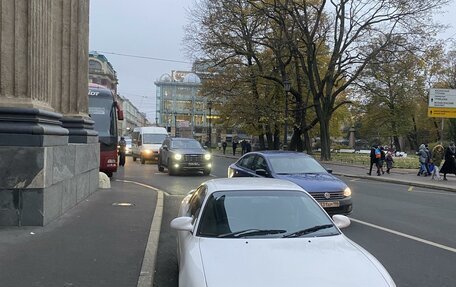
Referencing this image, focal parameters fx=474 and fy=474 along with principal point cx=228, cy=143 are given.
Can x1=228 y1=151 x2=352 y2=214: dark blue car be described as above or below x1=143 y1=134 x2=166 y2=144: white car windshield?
below

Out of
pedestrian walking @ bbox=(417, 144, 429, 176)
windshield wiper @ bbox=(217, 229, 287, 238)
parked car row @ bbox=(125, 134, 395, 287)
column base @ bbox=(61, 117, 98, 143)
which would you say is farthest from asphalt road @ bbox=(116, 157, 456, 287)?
pedestrian walking @ bbox=(417, 144, 429, 176)

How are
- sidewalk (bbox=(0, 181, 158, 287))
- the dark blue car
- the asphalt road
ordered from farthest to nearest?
the dark blue car → the asphalt road → sidewalk (bbox=(0, 181, 158, 287))

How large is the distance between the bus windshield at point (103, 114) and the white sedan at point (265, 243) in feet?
41.6

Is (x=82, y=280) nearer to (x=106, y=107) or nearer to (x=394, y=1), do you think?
(x=106, y=107)

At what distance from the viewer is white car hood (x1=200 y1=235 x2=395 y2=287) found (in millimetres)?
3562

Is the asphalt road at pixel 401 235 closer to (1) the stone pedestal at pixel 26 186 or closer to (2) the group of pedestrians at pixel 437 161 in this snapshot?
(1) the stone pedestal at pixel 26 186

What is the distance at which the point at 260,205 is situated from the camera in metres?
4.97

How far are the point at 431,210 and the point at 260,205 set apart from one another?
29.5ft

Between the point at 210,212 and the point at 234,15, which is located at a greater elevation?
the point at 234,15

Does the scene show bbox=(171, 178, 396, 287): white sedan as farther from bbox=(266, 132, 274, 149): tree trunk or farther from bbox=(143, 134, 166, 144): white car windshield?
bbox=(266, 132, 274, 149): tree trunk

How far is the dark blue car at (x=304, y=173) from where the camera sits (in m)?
9.49

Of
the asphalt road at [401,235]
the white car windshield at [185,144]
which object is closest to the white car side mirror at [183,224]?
the asphalt road at [401,235]

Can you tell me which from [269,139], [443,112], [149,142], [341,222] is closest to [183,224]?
[341,222]

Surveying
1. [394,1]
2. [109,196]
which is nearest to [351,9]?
[394,1]
